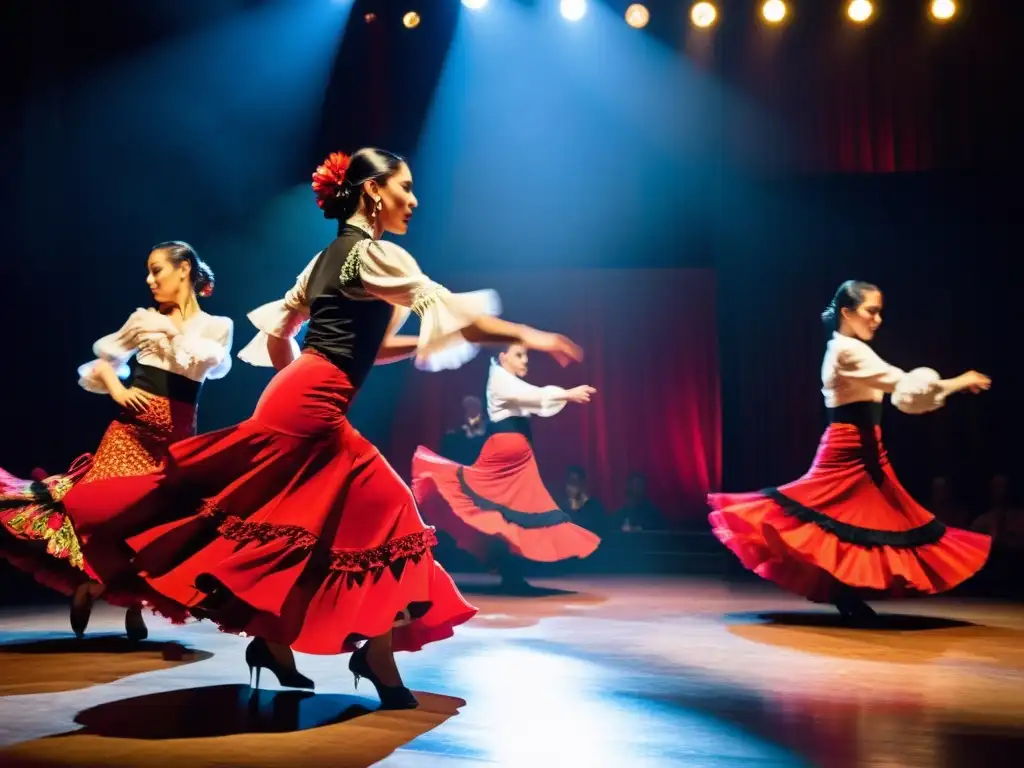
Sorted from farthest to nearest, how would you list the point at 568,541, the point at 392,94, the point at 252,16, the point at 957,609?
the point at 392,94 → the point at 252,16 → the point at 568,541 → the point at 957,609

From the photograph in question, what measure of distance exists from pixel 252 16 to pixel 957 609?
6.02 metres

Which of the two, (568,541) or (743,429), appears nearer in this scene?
(568,541)

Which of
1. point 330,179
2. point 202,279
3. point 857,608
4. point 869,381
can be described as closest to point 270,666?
point 330,179

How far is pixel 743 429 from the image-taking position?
895 cm

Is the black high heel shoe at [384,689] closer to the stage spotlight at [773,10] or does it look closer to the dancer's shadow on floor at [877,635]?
the dancer's shadow on floor at [877,635]

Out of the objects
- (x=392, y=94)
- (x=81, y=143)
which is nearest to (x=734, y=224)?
(x=392, y=94)

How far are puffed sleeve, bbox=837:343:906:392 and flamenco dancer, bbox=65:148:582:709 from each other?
254cm

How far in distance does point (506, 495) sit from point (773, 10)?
433 centimetres

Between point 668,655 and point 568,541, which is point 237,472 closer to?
point 668,655

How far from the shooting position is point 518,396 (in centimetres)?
615

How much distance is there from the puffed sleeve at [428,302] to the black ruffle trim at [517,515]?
132 inches

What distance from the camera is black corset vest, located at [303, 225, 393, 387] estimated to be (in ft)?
9.12

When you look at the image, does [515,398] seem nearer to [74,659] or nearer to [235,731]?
[74,659]

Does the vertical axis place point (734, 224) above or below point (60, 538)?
above
